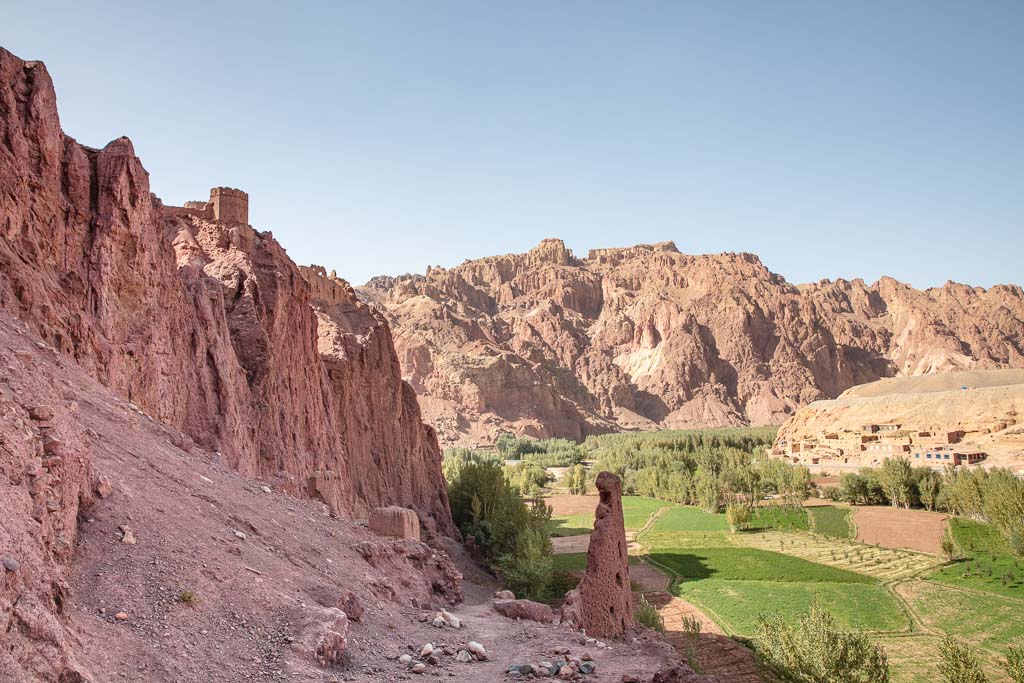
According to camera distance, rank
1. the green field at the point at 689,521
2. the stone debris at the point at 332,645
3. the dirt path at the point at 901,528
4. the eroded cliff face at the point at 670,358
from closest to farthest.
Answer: the stone debris at the point at 332,645, the dirt path at the point at 901,528, the green field at the point at 689,521, the eroded cliff face at the point at 670,358

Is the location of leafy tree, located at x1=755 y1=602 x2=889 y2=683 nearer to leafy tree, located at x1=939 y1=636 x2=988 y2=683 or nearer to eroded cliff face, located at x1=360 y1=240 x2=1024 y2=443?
leafy tree, located at x1=939 y1=636 x2=988 y2=683

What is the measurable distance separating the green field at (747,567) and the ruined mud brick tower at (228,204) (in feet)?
104

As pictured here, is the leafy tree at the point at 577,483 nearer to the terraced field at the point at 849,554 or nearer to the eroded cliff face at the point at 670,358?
the terraced field at the point at 849,554

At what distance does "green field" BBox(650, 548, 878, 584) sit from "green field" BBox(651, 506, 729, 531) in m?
9.12

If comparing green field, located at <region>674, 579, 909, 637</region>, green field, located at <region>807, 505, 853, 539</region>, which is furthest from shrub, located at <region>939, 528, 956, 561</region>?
green field, located at <region>807, 505, 853, 539</region>

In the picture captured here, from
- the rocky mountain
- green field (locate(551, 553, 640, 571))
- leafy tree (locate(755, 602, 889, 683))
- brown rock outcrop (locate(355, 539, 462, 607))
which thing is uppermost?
the rocky mountain

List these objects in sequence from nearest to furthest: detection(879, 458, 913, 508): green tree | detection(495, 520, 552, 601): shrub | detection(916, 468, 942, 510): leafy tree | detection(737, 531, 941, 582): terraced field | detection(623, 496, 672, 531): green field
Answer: detection(495, 520, 552, 601): shrub, detection(737, 531, 941, 582): terraced field, detection(916, 468, 942, 510): leafy tree, detection(879, 458, 913, 508): green tree, detection(623, 496, 672, 531): green field

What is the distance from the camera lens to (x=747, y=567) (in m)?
45.1

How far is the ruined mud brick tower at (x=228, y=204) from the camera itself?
2750 centimetres

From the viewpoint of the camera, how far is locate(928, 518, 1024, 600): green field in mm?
37250

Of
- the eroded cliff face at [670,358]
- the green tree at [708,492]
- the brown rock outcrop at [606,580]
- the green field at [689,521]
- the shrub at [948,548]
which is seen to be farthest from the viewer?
the eroded cliff face at [670,358]

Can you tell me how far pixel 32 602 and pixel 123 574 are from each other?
71.7 inches

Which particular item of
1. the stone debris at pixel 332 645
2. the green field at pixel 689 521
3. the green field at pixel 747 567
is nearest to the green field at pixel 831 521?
the green field at pixel 689 521

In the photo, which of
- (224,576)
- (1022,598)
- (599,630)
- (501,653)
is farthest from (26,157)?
(1022,598)
